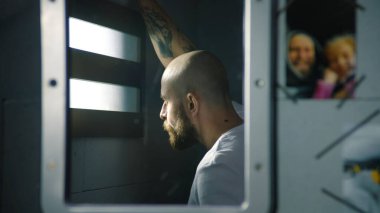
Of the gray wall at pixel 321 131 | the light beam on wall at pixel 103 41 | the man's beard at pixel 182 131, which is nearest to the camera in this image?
the gray wall at pixel 321 131

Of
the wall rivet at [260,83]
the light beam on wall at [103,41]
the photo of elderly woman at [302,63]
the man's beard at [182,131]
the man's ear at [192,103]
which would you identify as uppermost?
the light beam on wall at [103,41]

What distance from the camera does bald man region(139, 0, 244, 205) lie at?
73.6 inches

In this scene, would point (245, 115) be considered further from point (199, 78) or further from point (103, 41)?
point (103, 41)

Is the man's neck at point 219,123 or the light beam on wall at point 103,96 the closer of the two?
the light beam on wall at point 103,96

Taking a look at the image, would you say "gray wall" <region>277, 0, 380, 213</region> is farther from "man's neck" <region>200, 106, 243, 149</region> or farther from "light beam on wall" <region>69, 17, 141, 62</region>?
"light beam on wall" <region>69, 17, 141, 62</region>

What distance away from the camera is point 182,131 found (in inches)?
98.3

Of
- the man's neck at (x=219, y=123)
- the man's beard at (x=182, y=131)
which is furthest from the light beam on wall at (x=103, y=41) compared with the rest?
the man's neck at (x=219, y=123)

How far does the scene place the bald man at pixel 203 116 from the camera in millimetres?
1869

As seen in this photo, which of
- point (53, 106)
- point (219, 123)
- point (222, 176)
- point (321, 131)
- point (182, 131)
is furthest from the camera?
point (182, 131)

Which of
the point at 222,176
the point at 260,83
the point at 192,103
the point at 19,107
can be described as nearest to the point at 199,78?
the point at 192,103

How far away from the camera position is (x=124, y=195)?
259 centimetres

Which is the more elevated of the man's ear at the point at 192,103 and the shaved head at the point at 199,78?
→ the shaved head at the point at 199,78

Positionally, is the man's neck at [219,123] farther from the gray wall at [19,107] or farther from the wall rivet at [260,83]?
the wall rivet at [260,83]

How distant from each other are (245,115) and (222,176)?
2.06 ft
